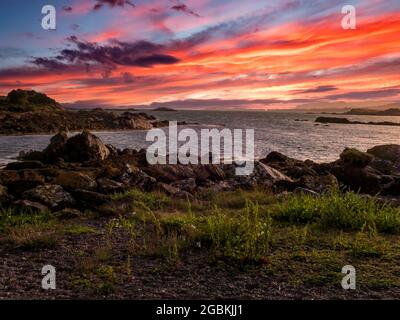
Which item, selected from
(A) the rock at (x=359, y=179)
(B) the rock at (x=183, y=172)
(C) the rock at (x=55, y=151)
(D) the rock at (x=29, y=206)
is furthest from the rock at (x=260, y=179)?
(C) the rock at (x=55, y=151)

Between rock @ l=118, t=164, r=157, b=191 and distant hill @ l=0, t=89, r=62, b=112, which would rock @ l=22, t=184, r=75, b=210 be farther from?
distant hill @ l=0, t=89, r=62, b=112

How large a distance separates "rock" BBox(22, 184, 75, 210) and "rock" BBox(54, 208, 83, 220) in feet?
3.23

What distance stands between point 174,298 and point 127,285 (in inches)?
37.4

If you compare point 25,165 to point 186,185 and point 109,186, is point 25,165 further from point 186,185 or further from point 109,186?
point 186,185

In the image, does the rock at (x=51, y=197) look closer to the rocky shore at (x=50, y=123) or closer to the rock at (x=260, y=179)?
the rock at (x=260, y=179)

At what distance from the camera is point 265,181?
19750 mm

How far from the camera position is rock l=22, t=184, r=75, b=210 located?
13.6 metres

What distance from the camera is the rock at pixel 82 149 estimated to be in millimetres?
28834

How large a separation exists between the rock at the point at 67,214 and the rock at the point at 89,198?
50.4 inches

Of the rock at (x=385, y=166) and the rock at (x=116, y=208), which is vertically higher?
the rock at (x=385, y=166)

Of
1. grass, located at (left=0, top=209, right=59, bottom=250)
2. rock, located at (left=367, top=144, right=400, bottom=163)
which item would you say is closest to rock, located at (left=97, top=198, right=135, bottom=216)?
grass, located at (left=0, top=209, right=59, bottom=250)

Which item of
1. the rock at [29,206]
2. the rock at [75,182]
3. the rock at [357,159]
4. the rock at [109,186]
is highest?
the rock at [357,159]

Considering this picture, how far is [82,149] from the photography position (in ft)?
95.2
